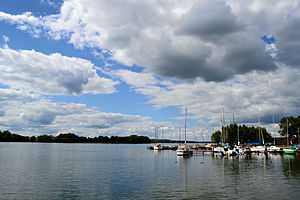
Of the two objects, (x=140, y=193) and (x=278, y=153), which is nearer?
(x=140, y=193)

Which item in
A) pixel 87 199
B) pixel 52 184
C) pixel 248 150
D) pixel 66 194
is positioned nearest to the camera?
pixel 87 199

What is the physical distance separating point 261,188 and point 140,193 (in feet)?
61.5

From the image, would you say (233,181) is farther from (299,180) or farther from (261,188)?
(299,180)

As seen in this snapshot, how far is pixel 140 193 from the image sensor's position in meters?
35.7

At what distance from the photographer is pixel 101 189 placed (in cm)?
3875

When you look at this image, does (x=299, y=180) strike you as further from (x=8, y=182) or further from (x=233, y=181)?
(x=8, y=182)

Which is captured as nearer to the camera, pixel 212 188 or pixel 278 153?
pixel 212 188

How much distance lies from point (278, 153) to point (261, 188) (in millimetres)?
104748

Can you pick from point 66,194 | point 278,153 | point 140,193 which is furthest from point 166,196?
point 278,153

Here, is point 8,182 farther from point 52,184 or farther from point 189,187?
point 189,187

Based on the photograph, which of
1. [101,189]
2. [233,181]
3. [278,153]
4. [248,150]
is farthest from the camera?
[248,150]

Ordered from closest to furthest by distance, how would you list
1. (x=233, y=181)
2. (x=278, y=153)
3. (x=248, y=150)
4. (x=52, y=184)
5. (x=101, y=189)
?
1. (x=101, y=189)
2. (x=52, y=184)
3. (x=233, y=181)
4. (x=278, y=153)
5. (x=248, y=150)

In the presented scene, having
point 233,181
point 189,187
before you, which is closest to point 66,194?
point 189,187

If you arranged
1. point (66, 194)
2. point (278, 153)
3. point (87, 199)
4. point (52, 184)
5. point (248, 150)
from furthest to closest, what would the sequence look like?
point (248, 150) < point (278, 153) < point (52, 184) < point (66, 194) < point (87, 199)
